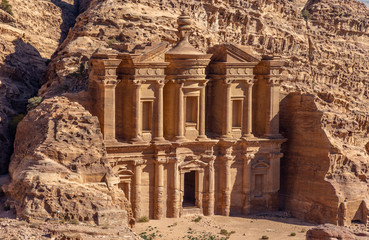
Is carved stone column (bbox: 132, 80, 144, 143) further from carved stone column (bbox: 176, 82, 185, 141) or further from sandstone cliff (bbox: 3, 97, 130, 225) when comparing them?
sandstone cliff (bbox: 3, 97, 130, 225)

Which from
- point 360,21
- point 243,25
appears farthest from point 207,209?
point 360,21

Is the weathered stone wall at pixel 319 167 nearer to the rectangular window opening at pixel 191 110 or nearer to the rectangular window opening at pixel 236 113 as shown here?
the rectangular window opening at pixel 236 113

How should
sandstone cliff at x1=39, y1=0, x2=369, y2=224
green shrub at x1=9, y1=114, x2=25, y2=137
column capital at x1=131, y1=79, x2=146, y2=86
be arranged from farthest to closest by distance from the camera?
green shrub at x1=9, y1=114, x2=25, y2=137, sandstone cliff at x1=39, y1=0, x2=369, y2=224, column capital at x1=131, y1=79, x2=146, y2=86

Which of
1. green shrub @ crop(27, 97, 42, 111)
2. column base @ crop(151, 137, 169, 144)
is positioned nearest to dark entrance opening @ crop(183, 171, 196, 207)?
column base @ crop(151, 137, 169, 144)

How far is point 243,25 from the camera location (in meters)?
72.8

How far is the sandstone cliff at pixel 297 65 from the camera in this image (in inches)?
2124

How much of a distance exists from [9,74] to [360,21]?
4005 centimetres

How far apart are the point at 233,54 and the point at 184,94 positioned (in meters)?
4.50

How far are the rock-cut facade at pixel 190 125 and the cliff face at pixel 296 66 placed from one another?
1.90 meters

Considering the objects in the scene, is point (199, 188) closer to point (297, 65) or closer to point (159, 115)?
point (159, 115)

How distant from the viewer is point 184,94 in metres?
53.1

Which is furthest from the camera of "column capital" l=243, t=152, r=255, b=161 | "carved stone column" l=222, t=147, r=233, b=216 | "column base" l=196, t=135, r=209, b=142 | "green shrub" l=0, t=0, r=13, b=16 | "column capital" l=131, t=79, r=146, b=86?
"green shrub" l=0, t=0, r=13, b=16

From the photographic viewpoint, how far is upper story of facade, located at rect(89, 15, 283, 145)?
50.9m

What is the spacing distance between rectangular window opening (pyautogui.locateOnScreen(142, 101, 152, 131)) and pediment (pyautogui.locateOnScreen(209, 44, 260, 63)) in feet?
20.3
